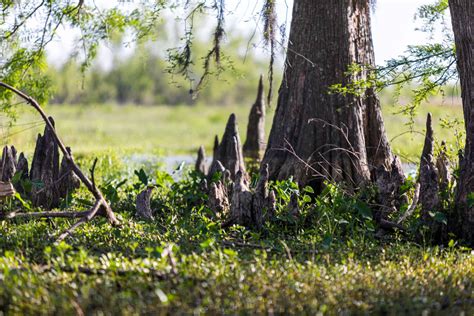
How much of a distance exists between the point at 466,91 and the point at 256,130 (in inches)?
A: 210

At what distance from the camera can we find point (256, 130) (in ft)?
40.4

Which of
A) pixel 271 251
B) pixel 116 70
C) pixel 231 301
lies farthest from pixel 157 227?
pixel 116 70

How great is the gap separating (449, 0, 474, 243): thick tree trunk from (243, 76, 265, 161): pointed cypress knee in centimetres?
498

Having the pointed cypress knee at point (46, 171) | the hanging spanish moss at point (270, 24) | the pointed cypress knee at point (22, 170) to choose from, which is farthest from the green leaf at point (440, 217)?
the pointed cypress knee at point (22, 170)

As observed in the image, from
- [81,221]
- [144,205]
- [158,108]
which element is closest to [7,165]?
[144,205]

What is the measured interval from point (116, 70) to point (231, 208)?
1898 inches

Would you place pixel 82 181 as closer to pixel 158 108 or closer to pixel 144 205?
pixel 144 205

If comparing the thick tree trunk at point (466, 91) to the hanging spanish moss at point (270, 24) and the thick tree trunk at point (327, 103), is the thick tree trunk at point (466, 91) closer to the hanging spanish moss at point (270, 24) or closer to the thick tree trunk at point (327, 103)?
the thick tree trunk at point (327, 103)

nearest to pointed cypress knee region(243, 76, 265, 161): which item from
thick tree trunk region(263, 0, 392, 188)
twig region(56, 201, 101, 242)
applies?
thick tree trunk region(263, 0, 392, 188)

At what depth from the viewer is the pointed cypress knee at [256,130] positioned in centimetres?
1212

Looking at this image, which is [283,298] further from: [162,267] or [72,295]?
[72,295]

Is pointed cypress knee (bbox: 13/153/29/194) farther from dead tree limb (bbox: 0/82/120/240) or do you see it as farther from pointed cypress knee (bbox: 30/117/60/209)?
dead tree limb (bbox: 0/82/120/240)

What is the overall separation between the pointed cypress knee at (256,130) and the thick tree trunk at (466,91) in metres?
4.98

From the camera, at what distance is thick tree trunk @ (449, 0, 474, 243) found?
7.16 m
